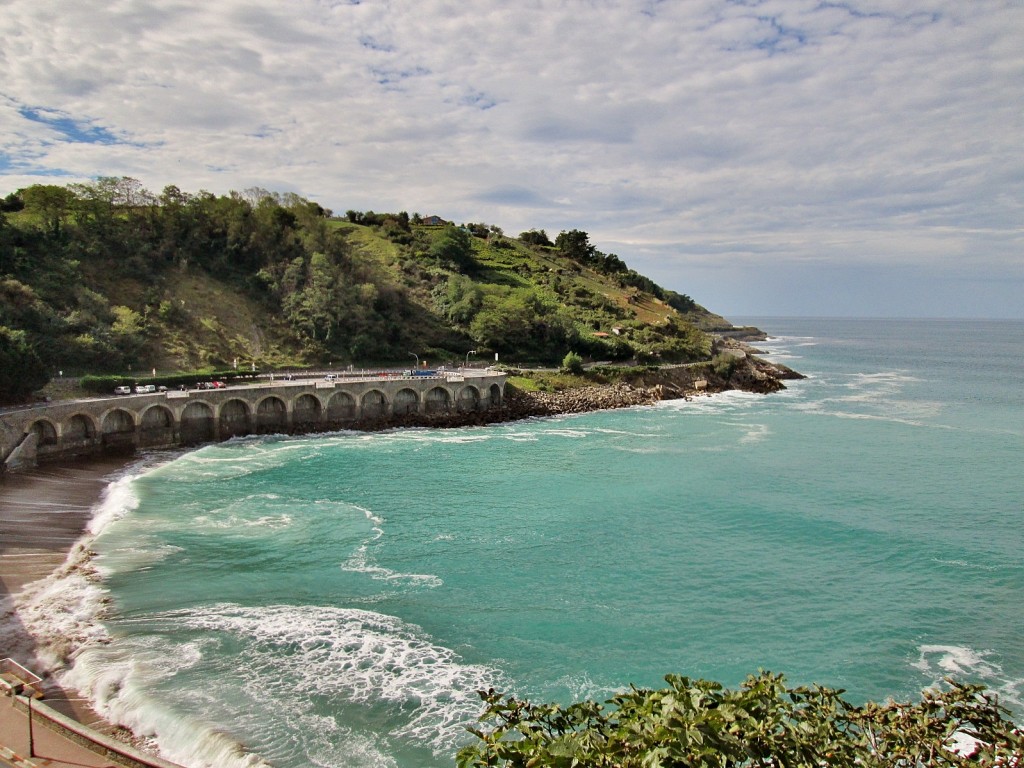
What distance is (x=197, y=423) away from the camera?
187ft

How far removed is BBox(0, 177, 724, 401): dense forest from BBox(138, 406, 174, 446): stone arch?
11.9 m

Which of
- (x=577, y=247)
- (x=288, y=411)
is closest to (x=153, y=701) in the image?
(x=288, y=411)

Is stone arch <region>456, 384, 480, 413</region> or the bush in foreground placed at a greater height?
the bush in foreground

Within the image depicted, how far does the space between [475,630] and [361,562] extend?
794 cm

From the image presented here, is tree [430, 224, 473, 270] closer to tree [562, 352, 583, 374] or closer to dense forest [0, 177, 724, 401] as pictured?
dense forest [0, 177, 724, 401]

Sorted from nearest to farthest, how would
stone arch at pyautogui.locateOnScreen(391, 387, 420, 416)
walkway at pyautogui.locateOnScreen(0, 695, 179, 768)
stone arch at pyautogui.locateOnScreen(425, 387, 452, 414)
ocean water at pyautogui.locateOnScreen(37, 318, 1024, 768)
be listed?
1. walkway at pyautogui.locateOnScreen(0, 695, 179, 768)
2. ocean water at pyautogui.locateOnScreen(37, 318, 1024, 768)
3. stone arch at pyautogui.locateOnScreen(391, 387, 420, 416)
4. stone arch at pyautogui.locateOnScreen(425, 387, 452, 414)

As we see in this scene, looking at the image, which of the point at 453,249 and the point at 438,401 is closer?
the point at 438,401

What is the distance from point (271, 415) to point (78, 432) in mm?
14966

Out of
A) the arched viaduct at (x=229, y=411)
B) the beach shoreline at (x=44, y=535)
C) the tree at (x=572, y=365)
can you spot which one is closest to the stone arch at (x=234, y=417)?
the arched viaduct at (x=229, y=411)

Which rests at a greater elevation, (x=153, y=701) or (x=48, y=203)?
(x=48, y=203)

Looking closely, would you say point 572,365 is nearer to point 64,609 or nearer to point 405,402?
point 405,402

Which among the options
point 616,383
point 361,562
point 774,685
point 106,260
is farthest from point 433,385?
point 774,685

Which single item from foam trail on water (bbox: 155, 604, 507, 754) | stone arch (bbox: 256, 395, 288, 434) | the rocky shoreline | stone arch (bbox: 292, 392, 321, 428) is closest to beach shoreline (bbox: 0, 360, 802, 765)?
the rocky shoreline

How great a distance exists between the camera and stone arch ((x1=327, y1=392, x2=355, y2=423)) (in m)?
63.3
